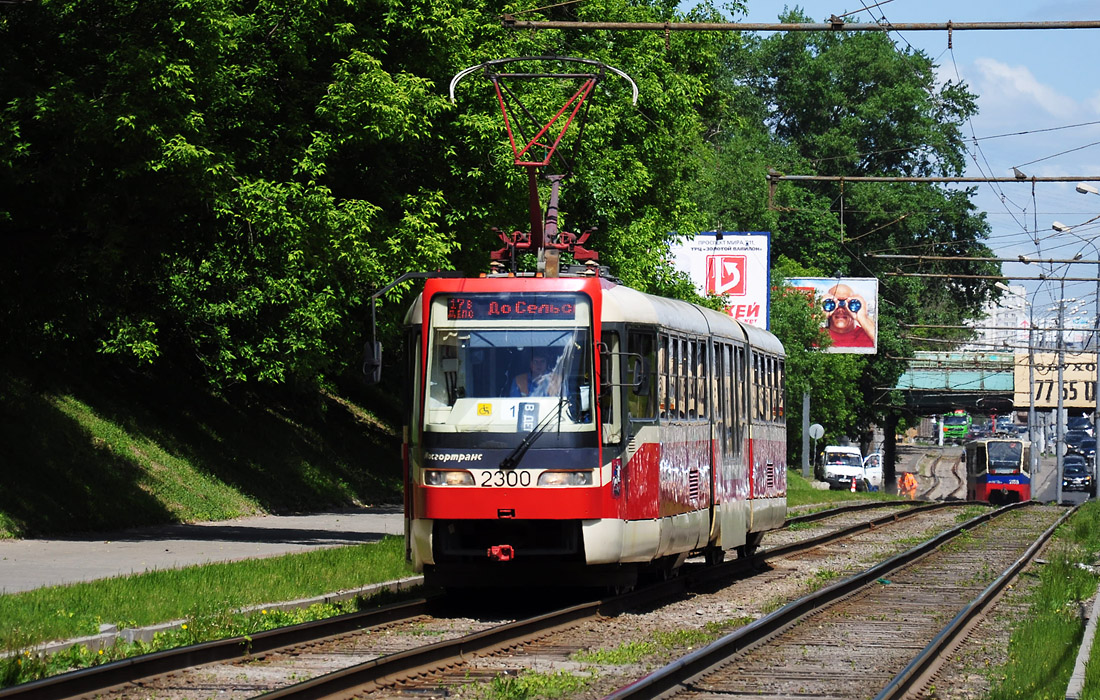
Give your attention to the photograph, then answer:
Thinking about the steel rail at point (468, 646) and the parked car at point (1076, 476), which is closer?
the steel rail at point (468, 646)

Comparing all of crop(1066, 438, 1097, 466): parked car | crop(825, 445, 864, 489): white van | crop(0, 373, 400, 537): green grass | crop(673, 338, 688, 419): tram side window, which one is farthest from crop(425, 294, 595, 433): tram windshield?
crop(1066, 438, 1097, 466): parked car

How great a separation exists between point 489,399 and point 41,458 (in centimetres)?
1171

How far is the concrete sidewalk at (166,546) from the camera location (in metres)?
16.7

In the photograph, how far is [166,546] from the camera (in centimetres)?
2055

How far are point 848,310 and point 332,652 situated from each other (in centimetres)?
5011

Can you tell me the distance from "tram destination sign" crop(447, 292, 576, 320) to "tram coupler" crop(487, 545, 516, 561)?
2173 millimetres

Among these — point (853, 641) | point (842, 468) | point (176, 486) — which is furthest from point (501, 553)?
point (842, 468)

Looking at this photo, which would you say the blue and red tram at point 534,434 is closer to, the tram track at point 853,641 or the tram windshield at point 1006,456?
the tram track at point 853,641

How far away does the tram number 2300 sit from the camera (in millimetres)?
14445

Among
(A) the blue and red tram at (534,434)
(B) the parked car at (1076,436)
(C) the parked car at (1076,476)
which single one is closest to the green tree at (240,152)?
(A) the blue and red tram at (534,434)

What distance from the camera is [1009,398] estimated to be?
3332 inches

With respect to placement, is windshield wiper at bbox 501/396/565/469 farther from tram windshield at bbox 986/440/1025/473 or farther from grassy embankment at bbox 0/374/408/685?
tram windshield at bbox 986/440/1025/473

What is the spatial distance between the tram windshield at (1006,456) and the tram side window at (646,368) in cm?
6019

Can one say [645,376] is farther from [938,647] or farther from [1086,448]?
[1086,448]
